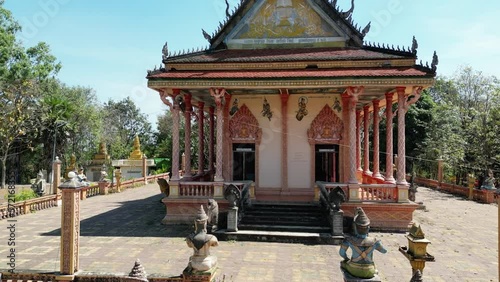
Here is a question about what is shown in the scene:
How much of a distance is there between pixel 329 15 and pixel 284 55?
305 centimetres

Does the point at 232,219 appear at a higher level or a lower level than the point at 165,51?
lower

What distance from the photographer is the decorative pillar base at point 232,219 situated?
413 inches

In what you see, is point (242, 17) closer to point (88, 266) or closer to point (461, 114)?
point (88, 266)

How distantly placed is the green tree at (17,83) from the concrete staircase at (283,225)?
60.3 feet

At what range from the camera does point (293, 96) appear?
1379 centimetres

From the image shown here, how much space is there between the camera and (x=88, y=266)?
7793 mm

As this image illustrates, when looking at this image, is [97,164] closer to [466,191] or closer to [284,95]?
[284,95]

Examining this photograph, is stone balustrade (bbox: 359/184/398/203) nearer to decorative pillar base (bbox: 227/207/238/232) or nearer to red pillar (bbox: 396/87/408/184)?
red pillar (bbox: 396/87/408/184)

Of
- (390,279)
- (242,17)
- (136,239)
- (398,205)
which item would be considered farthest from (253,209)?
(242,17)

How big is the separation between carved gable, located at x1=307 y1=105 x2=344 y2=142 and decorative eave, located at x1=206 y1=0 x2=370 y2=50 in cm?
343

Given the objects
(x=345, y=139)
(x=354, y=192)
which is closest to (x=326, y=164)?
(x=345, y=139)

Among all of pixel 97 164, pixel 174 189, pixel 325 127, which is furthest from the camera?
pixel 97 164

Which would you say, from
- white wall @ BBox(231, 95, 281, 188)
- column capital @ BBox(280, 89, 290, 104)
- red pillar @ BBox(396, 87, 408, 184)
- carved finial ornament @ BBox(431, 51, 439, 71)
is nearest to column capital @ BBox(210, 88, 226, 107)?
white wall @ BBox(231, 95, 281, 188)

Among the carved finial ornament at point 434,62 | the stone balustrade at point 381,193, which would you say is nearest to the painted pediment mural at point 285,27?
the carved finial ornament at point 434,62
